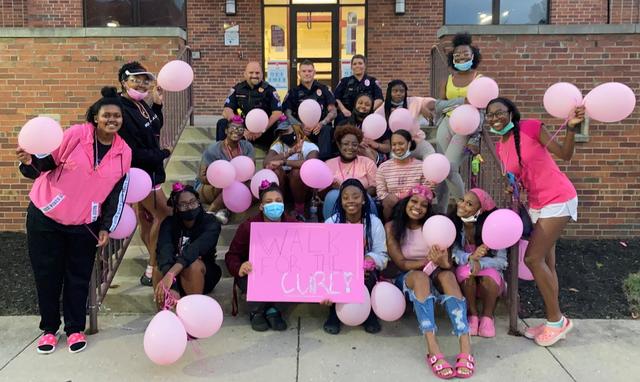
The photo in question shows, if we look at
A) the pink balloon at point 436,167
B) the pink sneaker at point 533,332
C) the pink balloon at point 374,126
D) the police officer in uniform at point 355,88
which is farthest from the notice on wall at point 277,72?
the pink sneaker at point 533,332

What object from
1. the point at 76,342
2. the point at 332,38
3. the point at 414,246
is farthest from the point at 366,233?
the point at 332,38

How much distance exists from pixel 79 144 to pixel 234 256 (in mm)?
1391

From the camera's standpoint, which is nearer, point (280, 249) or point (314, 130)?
point (280, 249)

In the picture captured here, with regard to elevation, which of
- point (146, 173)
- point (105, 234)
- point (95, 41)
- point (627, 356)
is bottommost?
point (627, 356)

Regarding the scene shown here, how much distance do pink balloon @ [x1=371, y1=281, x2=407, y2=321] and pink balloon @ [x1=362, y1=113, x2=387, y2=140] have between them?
177 cm

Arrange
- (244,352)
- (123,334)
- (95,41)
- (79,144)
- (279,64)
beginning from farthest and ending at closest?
(279,64) < (95,41) < (123,334) < (244,352) < (79,144)

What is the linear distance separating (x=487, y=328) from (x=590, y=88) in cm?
392

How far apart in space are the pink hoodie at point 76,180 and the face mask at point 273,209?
3.59 feet

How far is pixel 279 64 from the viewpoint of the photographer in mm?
10414

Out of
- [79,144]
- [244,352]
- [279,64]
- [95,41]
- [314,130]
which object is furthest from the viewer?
[279,64]

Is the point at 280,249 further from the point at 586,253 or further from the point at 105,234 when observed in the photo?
the point at 586,253

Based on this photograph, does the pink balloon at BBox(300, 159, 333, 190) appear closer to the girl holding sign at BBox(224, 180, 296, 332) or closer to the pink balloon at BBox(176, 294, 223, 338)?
the girl holding sign at BBox(224, 180, 296, 332)

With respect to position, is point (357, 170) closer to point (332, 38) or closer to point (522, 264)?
point (522, 264)

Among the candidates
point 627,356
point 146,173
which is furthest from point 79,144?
point 627,356
